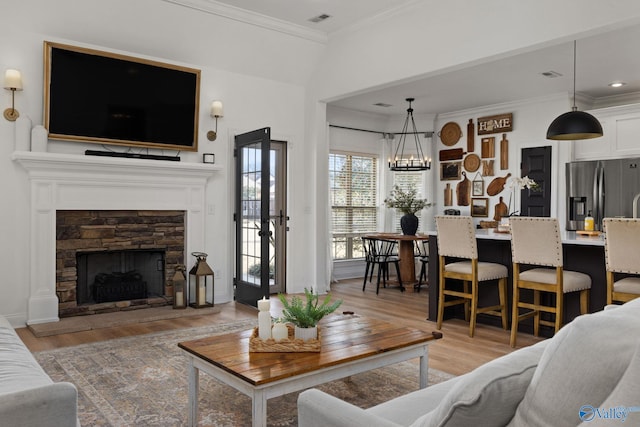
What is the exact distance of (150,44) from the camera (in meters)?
5.33

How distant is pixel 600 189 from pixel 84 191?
6158 mm

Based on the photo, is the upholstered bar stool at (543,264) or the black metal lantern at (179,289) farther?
the black metal lantern at (179,289)

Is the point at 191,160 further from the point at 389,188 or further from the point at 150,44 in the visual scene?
the point at 389,188

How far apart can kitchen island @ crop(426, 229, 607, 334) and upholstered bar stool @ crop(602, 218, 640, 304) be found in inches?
8.2

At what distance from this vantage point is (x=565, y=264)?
4.39m

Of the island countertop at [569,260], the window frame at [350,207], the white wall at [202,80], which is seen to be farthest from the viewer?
the window frame at [350,207]

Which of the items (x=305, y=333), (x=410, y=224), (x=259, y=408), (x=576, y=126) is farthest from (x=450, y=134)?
(x=259, y=408)

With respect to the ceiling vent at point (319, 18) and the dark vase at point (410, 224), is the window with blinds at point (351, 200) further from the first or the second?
the ceiling vent at point (319, 18)

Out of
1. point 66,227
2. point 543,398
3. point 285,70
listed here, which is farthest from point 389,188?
point 543,398

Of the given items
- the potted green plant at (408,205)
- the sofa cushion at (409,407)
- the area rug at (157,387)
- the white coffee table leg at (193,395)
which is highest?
the potted green plant at (408,205)

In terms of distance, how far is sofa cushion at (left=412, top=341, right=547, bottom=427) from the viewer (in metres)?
1.08

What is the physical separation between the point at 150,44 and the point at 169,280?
2.56 m

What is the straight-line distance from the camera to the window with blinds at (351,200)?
8.05 m

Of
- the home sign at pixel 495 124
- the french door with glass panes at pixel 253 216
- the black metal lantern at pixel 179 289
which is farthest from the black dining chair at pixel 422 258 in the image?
the black metal lantern at pixel 179 289
